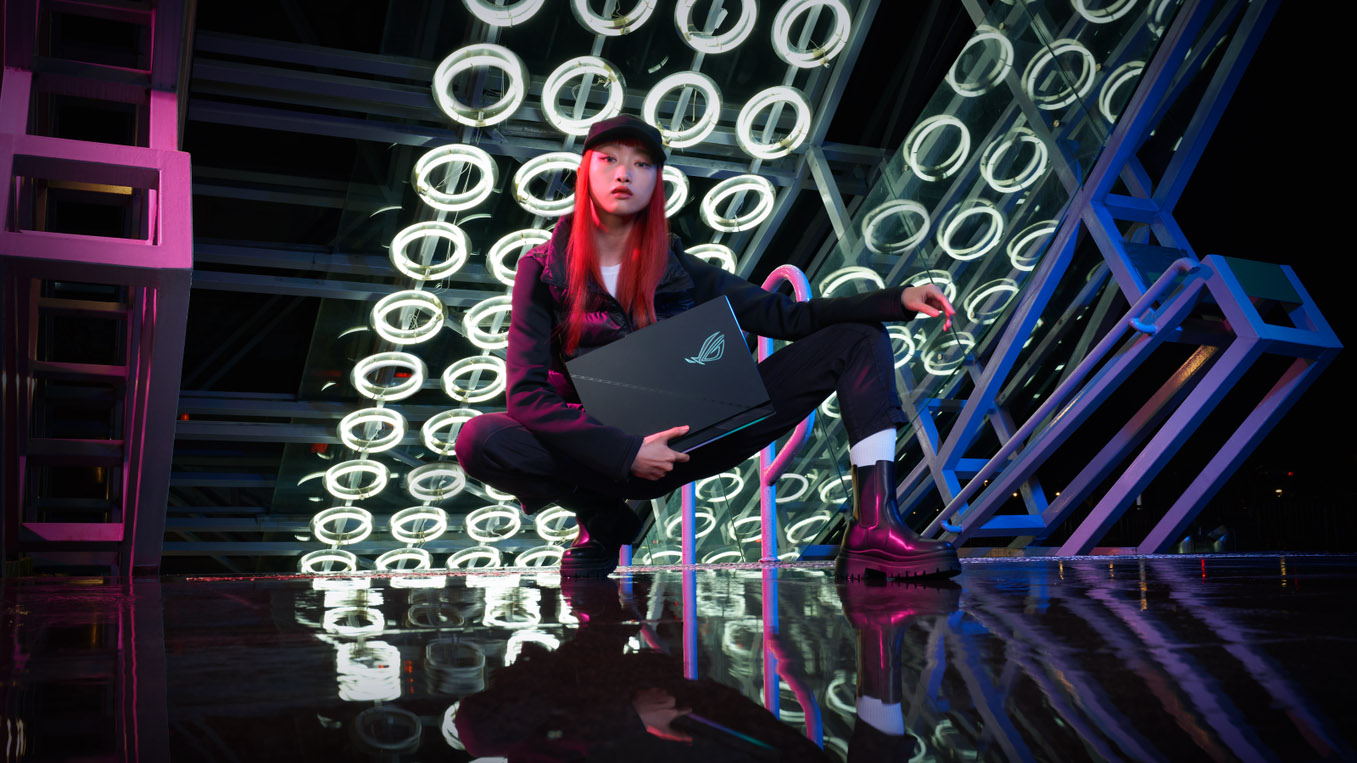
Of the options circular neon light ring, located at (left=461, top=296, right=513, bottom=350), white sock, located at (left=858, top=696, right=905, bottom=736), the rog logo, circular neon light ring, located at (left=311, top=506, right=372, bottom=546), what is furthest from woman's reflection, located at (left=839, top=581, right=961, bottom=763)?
circular neon light ring, located at (left=311, top=506, right=372, bottom=546)

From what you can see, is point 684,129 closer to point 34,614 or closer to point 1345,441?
point 34,614

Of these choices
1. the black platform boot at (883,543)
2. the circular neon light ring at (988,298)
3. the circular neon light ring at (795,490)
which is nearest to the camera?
the black platform boot at (883,543)

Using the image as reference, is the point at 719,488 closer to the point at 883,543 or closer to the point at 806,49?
the point at 883,543

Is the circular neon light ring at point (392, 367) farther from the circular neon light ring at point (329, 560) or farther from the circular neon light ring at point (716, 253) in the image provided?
the circular neon light ring at point (329, 560)

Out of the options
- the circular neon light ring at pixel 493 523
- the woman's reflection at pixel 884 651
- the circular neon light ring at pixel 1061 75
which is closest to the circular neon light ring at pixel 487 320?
the circular neon light ring at pixel 493 523

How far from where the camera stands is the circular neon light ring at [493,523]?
7.74 m

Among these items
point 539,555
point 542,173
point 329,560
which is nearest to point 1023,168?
point 542,173

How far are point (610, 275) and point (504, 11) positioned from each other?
95.5 inches

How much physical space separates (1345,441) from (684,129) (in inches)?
192

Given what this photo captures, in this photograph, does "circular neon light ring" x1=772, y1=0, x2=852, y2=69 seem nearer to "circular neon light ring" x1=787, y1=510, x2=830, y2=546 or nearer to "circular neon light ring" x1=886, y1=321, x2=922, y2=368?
"circular neon light ring" x1=886, y1=321, x2=922, y2=368

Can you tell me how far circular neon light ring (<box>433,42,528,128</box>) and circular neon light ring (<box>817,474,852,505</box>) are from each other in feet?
7.30

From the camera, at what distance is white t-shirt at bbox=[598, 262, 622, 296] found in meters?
1.97

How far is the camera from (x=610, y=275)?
Result: 1.98 m

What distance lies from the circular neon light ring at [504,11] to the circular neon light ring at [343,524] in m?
4.40
